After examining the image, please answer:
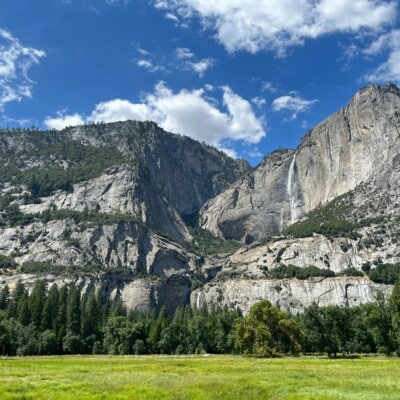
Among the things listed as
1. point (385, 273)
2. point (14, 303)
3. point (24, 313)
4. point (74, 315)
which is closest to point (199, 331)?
point (74, 315)

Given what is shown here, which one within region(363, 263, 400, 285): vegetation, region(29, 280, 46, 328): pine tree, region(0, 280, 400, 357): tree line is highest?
region(363, 263, 400, 285): vegetation

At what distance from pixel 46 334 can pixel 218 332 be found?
46.4m

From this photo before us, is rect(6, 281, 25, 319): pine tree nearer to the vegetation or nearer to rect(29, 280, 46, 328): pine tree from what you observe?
rect(29, 280, 46, 328): pine tree

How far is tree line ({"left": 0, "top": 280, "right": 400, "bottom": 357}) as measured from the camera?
91188 mm

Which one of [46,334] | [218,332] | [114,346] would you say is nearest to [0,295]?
[46,334]

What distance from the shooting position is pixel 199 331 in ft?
390

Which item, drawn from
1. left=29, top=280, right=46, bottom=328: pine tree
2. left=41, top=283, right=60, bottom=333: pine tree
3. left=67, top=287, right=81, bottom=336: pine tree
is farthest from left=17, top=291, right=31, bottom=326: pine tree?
left=67, top=287, right=81, bottom=336: pine tree

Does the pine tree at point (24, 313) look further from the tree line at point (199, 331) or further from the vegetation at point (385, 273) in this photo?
the vegetation at point (385, 273)

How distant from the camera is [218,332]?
118 metres

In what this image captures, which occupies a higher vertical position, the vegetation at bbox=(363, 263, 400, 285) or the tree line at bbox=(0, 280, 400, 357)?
the vegetation at bbox=(363, 263, 400, 285)

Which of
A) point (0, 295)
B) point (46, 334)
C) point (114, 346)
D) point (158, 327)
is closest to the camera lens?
point (46, 334)

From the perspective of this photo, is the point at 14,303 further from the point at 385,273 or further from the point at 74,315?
the point at 385,273

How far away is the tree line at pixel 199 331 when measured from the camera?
299 ft

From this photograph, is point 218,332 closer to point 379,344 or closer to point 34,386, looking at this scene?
point 379,344
